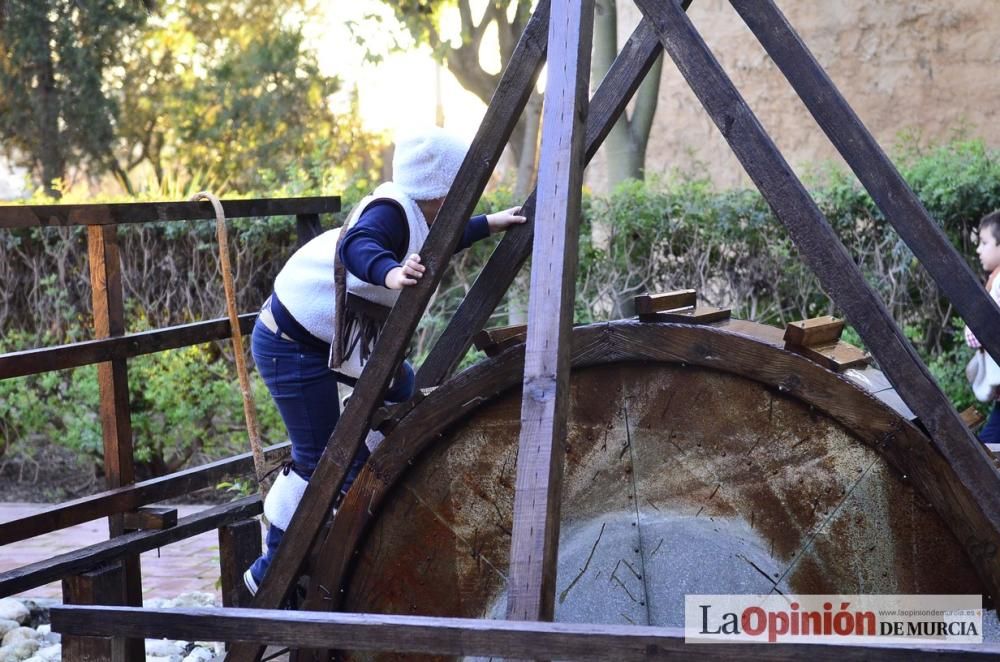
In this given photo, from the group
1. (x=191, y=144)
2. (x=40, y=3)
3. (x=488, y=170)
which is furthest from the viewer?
(x=191, y=144)

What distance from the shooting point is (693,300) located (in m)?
2.98

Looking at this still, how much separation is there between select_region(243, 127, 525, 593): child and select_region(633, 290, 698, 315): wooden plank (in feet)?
1.99

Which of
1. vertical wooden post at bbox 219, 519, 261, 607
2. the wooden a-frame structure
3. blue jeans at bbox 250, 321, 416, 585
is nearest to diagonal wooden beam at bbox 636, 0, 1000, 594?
the wooden a-frame structure

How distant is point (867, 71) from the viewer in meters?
10.8

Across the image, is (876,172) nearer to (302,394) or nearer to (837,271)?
(837,271)

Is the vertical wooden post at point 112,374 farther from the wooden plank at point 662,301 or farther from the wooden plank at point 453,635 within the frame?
the wooden plank at point 662,301

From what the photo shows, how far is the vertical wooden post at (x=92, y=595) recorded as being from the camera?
10.3 ft

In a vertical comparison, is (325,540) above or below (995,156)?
below

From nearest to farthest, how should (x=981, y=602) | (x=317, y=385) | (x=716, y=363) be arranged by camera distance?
1. (x=981, y=602)
2. (x=716, y=363)
3. (x=317, y=385)

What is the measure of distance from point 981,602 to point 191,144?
61.1 ft

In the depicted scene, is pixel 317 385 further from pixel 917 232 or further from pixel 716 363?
pixel 917 232

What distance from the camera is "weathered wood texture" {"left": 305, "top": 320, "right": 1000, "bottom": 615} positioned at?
2.49 m

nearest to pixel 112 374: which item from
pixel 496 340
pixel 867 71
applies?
pixel 496 340

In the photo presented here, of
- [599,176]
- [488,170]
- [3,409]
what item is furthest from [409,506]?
[599,176]
